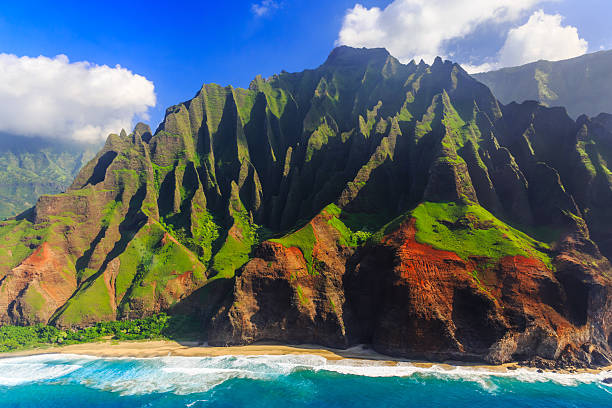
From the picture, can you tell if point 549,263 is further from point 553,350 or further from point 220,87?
point 220,87

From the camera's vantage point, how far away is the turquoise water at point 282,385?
50094 mm

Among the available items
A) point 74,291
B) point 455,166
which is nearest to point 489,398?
point 455,166

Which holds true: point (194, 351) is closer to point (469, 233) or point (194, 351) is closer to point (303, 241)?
point (303, 241)

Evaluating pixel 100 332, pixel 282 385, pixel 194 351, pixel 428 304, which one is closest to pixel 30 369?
pixel 100 332

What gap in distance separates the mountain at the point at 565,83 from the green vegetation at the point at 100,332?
21261 centimetres

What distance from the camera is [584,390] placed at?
5162 centimetres

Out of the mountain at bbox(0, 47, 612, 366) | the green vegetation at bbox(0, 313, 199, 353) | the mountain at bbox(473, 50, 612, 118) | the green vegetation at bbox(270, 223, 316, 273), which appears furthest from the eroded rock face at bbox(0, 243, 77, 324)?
the mountain at bbox(473, 50, 612, 118)

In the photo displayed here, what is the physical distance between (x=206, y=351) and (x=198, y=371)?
868 centimetres

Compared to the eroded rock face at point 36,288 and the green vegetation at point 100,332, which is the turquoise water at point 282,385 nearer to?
the green vegetation at point 100,332

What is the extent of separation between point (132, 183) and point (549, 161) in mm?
159945

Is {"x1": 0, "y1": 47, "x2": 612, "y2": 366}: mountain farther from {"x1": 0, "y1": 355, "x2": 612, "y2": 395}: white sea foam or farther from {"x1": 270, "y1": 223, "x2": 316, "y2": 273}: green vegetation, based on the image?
{"x1": 0, "y1": 355, "x2": 612, "y2": 395}: white sea foam

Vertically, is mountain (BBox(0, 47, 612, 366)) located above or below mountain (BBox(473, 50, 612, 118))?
below

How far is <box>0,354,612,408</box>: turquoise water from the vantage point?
50.1 m

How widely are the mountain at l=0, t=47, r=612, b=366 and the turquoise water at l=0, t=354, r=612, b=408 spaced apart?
625cm
